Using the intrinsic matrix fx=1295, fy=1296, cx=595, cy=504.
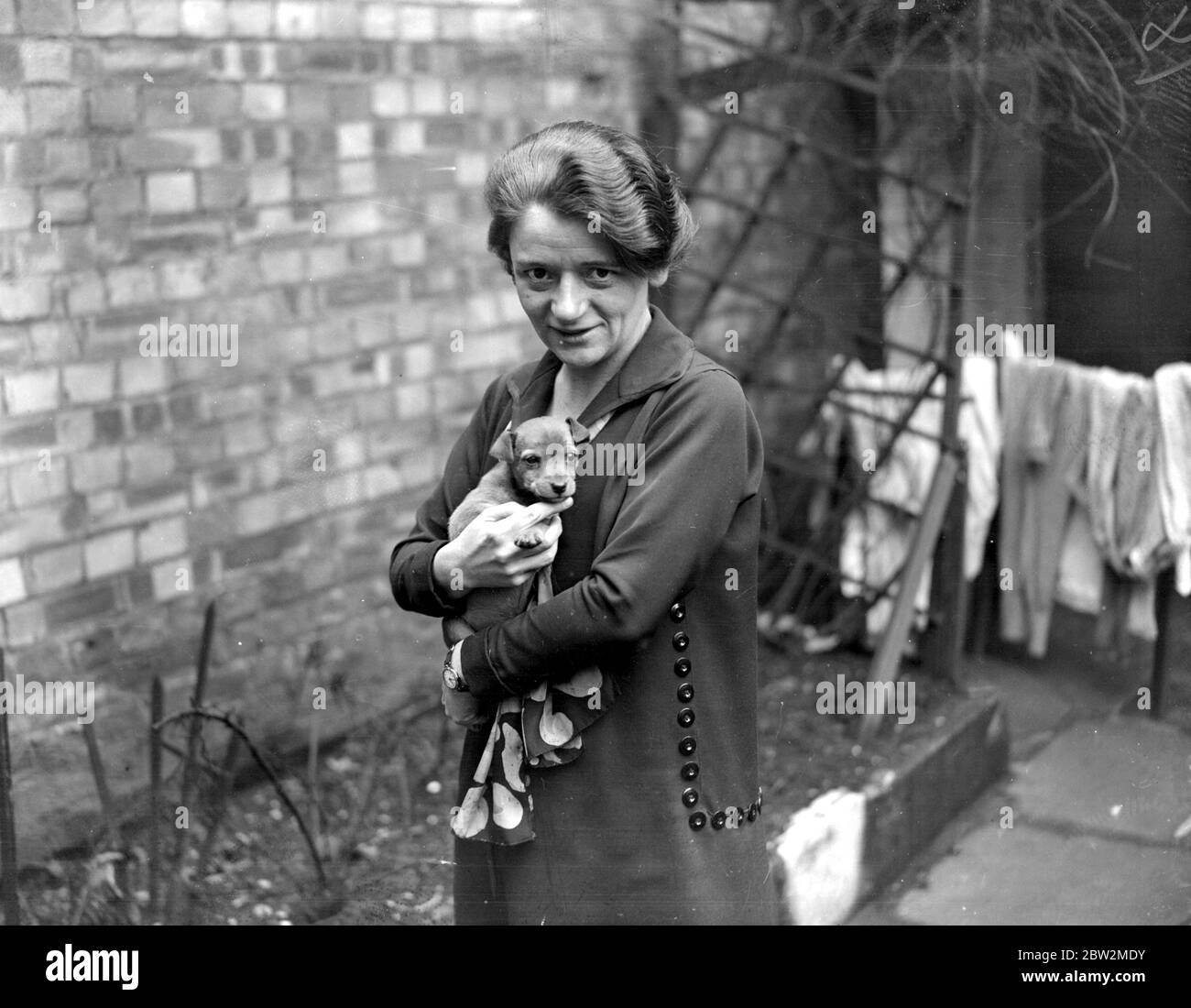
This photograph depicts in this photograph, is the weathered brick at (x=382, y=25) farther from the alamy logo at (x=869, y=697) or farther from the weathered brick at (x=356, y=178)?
the alamy logo at (x=869, y=697)

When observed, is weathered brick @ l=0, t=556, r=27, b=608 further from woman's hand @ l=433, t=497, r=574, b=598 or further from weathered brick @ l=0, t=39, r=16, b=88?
woman's hand @ l=433, t=497, r=574, b=598

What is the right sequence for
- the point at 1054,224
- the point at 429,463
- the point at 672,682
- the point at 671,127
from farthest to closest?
the point at 671,127 → the point at 429,463 → the point at 1054,224 → the point at 672,682

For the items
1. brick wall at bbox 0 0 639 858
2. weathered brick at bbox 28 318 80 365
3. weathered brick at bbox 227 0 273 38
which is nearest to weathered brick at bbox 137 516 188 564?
brick wall at bbox 0 0 639 858

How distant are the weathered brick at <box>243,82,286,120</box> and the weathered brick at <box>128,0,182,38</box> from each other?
0.22 m

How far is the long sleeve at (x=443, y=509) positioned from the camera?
2.08 m

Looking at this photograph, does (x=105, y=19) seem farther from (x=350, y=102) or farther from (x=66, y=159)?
(x=350, y=102)

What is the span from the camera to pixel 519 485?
2.03m

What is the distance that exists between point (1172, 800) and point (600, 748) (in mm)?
1471

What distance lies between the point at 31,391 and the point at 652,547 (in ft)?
5.77

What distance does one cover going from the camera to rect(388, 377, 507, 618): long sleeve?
6.82 ft
